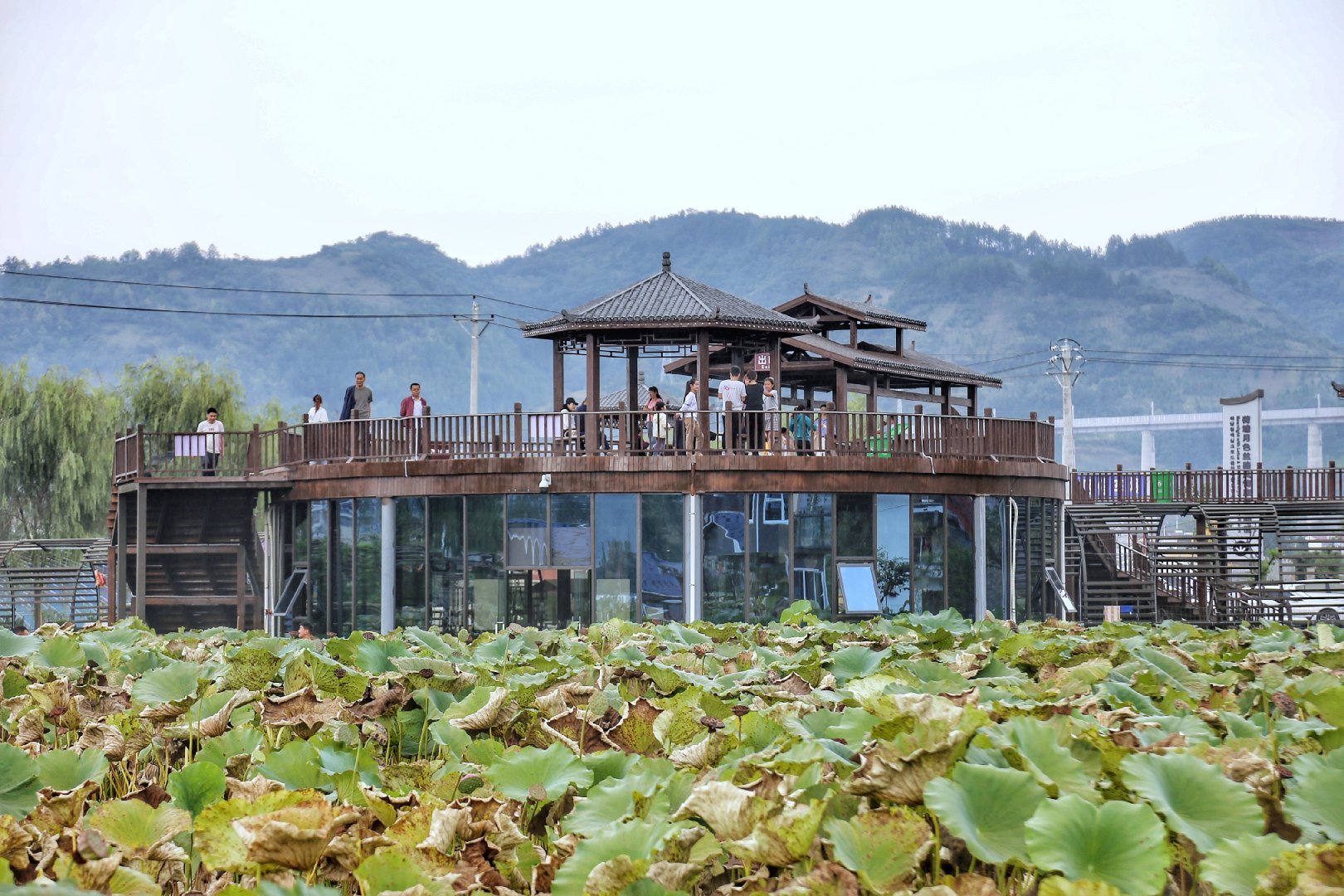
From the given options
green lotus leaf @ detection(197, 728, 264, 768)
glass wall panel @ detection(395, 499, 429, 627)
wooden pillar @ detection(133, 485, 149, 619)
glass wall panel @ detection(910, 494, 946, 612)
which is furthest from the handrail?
green lotus leaf @ detection(197, 728, 264, 768)

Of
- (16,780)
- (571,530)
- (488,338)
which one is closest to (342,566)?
(571,530)

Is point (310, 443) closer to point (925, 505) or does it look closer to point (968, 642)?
point (925, 505)

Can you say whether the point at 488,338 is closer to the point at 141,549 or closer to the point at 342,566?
the point at 141,549

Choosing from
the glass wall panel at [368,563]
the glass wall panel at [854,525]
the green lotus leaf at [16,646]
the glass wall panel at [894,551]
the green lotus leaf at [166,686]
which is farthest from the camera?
the glass wall panel at [368,563]

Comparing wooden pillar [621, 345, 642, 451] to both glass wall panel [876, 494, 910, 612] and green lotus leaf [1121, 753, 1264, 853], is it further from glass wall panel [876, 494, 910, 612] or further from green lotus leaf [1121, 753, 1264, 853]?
green lotus leaf [1121, 753, 1264, 853]

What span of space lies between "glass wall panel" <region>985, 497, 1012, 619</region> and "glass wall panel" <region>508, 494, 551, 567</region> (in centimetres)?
713

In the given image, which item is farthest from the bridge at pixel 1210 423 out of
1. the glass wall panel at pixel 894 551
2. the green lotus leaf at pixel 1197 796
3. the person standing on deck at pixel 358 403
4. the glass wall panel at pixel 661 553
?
the green lotus leaf at pixel 1197 796

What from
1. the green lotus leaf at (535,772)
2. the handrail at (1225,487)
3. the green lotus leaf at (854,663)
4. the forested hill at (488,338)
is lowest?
the handrail at (1225,487)

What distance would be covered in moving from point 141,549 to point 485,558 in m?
6.53

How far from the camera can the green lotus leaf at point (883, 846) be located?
2.63 m

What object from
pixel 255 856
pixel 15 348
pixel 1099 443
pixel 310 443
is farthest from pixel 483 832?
pixel 1099 443

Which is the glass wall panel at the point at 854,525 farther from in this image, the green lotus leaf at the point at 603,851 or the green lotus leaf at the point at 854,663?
the green lotus leaf at the point at 603,851

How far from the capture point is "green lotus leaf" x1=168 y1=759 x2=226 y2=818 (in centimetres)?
327

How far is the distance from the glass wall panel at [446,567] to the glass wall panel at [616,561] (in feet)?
7.08
